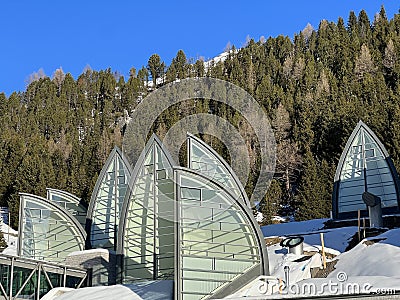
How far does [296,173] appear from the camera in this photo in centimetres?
5372

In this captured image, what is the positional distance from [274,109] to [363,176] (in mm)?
30310

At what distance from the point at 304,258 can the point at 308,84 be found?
45.1 m

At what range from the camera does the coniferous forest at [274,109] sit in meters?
48.4

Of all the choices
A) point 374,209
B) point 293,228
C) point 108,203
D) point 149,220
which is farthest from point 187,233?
point 293,228

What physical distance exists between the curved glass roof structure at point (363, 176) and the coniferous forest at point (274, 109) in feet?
31.7

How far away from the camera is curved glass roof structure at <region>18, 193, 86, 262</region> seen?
95.6 feet

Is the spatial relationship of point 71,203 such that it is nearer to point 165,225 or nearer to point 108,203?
point 108,203

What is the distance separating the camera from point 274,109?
198 ft

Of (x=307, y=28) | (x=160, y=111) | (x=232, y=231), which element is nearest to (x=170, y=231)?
(x=232, y=231)

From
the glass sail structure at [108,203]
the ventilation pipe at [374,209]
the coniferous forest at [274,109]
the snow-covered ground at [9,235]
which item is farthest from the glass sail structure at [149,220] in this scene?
the snow-covered ground at [9,235]

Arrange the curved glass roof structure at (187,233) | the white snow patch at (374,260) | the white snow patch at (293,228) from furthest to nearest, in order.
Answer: the white snow patch at (293,228) < the curved glass roof structure at (187,233) < the white snow patch at (374,260)

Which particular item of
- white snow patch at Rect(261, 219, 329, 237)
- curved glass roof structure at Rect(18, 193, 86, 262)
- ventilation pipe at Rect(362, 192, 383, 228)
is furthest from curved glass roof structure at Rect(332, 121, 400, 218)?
curved glass roof structure at Rect(18, 193, 86, 262)

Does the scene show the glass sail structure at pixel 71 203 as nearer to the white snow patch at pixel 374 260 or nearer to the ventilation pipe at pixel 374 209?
the ventilation pipe at pixel 374 209

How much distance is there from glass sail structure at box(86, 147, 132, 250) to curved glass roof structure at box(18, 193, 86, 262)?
2.47 ft
